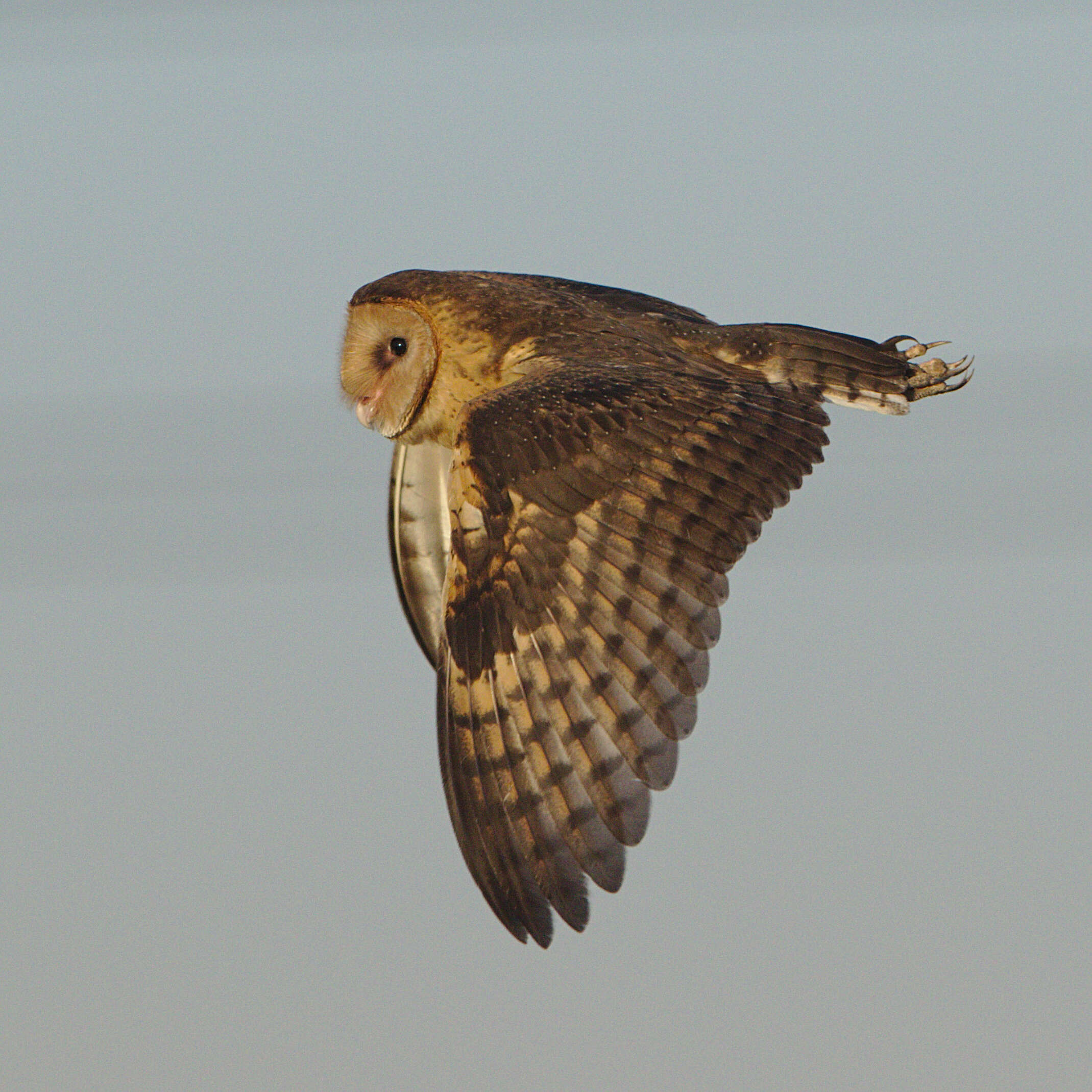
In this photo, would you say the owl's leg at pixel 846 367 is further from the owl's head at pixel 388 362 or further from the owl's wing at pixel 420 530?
the owl's wing at pixel 420 530

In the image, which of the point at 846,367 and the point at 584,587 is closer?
the point at 584,587

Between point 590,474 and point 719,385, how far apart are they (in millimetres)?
874

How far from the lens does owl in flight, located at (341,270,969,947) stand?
6797mm

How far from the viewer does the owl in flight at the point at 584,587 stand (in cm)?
680

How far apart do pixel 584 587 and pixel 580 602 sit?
0.06 m

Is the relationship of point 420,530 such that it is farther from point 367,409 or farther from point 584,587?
point 584,587

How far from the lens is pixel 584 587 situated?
7.11 meters

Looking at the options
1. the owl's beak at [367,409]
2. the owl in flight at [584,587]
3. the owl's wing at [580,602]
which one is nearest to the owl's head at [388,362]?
the owl's beak at [367,409]

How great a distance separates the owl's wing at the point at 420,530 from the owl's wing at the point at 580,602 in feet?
9.69

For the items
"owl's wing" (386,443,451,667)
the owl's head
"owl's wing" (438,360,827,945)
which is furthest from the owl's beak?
"owl's wing" (438,360,827,945)

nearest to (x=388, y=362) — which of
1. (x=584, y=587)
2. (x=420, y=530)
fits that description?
(x=420, y=530)

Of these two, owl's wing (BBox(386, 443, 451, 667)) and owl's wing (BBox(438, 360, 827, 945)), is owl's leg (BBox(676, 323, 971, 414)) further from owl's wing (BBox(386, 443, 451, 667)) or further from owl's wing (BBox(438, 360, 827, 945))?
owl's wing (BBox(386, 443, 451, 667))

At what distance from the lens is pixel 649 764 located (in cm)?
675

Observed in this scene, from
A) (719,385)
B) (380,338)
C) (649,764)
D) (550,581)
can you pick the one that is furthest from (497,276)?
(649,764)
